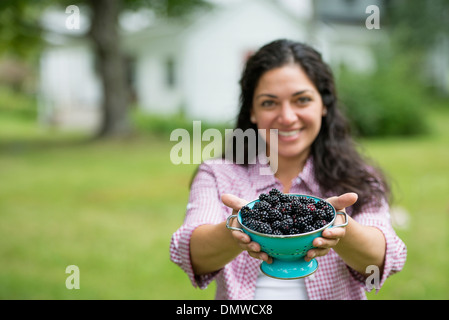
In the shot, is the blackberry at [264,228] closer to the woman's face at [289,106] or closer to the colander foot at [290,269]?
the colander foot at [290,269]

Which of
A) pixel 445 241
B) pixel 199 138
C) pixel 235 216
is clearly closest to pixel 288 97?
pixel 235 216

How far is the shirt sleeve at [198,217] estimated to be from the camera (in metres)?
1.88

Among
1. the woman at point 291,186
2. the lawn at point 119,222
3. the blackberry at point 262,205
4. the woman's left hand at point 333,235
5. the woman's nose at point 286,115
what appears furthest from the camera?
the lawn at point 119,222

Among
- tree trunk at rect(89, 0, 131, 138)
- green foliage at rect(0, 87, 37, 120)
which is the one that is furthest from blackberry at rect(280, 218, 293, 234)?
green foliage at rect(0, 87, 37, 120)

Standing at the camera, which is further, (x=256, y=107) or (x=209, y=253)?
(x=256, y=107)

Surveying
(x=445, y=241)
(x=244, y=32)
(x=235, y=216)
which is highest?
(x=244, y=32)

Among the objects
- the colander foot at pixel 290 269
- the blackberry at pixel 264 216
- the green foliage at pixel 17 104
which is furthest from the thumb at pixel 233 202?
the green foliage at pixel 17 104

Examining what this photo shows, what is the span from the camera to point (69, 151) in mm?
11703

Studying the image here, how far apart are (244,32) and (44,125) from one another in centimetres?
875

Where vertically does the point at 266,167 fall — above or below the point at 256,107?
below

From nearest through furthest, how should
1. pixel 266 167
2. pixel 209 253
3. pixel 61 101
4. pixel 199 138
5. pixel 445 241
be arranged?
pixel 209 253 → pixel 266 167 → pixel 445 241 → pixel 199 138 → pixel 61 101

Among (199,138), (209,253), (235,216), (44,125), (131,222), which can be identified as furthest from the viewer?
(44,125)

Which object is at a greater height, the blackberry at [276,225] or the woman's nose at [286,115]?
the woman's nose at [286,115]

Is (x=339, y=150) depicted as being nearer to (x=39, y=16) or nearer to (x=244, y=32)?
(x=244, y=32)
